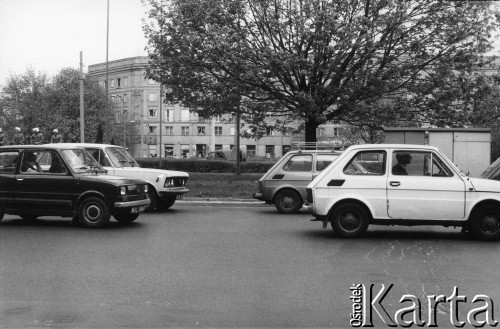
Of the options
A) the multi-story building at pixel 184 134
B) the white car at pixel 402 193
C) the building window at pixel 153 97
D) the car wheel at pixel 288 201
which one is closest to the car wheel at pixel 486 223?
the white car at pixel 402 193

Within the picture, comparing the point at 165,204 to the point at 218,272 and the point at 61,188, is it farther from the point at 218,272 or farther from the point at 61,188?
the point at 218,272

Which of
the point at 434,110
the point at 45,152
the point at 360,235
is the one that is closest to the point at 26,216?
the point at 45,152

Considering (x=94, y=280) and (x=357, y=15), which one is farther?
(x=357, y=15)

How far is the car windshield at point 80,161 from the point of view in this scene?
11656 mm

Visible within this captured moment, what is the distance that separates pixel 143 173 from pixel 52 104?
→ 48.0 m

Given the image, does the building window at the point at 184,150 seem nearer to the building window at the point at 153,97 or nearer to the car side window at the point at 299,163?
the building window at the point at 153,97

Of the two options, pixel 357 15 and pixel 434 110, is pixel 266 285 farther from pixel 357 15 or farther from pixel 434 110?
pixel 434 110

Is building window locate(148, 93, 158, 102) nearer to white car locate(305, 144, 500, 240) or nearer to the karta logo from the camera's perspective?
white car locate(305, 144, 500, 240)

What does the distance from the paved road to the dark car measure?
0.39 meters

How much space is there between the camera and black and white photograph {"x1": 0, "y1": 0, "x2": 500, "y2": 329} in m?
5.74

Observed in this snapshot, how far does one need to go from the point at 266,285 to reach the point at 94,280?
2054 mm

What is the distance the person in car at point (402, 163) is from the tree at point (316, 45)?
11452 millimetres

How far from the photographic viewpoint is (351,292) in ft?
20.1

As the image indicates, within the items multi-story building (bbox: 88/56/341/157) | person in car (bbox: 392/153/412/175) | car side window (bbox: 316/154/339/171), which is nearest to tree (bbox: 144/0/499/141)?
car side window (bbox: 316/154/339/171)
